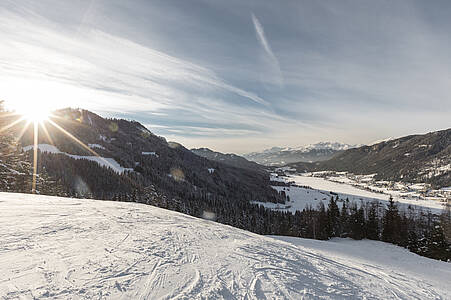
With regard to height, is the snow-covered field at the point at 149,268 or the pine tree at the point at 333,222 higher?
the snow-covered field at the point at 149,268

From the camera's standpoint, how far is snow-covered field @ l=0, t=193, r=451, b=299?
4.45m

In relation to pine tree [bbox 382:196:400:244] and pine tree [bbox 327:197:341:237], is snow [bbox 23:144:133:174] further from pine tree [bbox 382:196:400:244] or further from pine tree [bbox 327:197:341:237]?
pine tree [bbox 382:196:400:244]

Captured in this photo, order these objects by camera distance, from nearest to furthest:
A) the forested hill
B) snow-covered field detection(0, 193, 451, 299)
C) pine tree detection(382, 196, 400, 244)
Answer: snow-covered field detection(0, 193, 451, 299) < pine tree detection(382, 196, 400, 244) < the forested hill

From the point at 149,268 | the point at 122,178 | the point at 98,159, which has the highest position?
the point at 149,268

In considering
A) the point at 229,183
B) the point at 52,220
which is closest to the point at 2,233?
→ the point at 52,220

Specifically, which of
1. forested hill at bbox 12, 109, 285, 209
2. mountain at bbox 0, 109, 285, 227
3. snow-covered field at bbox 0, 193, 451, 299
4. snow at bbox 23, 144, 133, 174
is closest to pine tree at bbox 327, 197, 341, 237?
snow-covered field at bbox 0, 193, 451, 299

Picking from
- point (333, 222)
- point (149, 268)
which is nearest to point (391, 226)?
point (333, 222)

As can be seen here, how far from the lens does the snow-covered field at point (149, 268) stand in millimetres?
4449

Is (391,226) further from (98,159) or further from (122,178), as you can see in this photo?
(98,159)

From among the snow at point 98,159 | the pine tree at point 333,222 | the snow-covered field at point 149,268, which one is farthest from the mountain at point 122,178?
the pine tree at point 333,222

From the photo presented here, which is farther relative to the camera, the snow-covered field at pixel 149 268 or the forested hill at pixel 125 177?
the forested hill at pixel 125 177

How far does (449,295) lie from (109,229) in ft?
44.3

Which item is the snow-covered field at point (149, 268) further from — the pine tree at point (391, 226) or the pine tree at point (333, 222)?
the pine tree at point (333, 222)

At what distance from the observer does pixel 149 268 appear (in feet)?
18.2
